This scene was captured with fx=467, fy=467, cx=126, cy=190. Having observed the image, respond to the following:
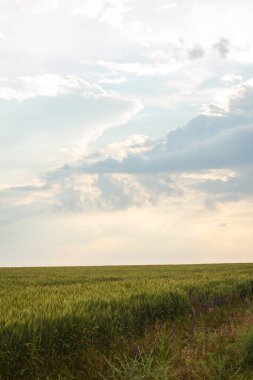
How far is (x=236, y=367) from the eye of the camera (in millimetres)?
7539

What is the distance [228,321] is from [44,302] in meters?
4.84

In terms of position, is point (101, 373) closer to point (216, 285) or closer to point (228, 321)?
point (228, 321)

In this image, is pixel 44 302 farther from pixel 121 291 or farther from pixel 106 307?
pixel 121 291

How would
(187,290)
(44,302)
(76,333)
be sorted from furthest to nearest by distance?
(187,290)
(44,302)
(76,333)

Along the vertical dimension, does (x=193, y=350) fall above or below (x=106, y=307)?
below

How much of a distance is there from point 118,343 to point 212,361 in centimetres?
203

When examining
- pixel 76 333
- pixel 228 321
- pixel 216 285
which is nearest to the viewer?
pixel 76 333

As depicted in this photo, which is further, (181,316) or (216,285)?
(216,285)

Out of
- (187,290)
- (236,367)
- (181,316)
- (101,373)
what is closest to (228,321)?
(181,316)

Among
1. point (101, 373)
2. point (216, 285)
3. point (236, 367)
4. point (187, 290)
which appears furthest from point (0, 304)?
point (216, 285)

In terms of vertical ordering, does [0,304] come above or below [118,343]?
above

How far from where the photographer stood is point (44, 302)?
943 cm

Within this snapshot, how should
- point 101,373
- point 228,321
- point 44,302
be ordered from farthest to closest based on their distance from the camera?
1. point 228,321
2. point 44,302
3. point 101,373

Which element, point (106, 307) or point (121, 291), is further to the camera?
point (121, 291)
